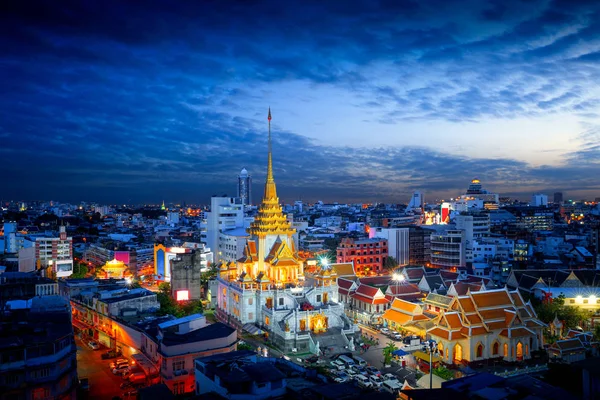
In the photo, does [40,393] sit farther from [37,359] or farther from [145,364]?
[145,364]

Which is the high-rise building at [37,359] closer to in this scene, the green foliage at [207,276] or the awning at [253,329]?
the awning at [253,329]

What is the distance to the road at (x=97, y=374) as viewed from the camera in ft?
82.2

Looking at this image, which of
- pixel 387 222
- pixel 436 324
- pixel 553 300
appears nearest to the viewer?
pixel 436 324

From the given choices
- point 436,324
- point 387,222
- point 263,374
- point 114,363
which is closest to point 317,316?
point 436,324

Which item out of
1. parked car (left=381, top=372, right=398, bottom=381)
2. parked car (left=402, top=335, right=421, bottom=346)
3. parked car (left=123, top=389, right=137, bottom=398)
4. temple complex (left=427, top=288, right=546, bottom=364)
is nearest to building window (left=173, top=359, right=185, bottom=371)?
parked car (left=123, top=389, right=137, bottom=398)

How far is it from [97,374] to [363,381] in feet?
47.1

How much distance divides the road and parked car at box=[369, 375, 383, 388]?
1254 cm

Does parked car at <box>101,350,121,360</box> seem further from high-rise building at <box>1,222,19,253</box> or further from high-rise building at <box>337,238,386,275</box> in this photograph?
high-rise building at <box>1,222,19,253</box>

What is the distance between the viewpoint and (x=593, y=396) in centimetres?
1906

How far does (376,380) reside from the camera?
26203 millimetres

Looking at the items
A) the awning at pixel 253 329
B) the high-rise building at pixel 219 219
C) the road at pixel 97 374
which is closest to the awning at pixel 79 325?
the road at pixel 97 374

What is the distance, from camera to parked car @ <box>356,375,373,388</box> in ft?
85.0

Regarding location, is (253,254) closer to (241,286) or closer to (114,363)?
(241,286)

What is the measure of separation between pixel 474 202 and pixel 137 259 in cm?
8779
